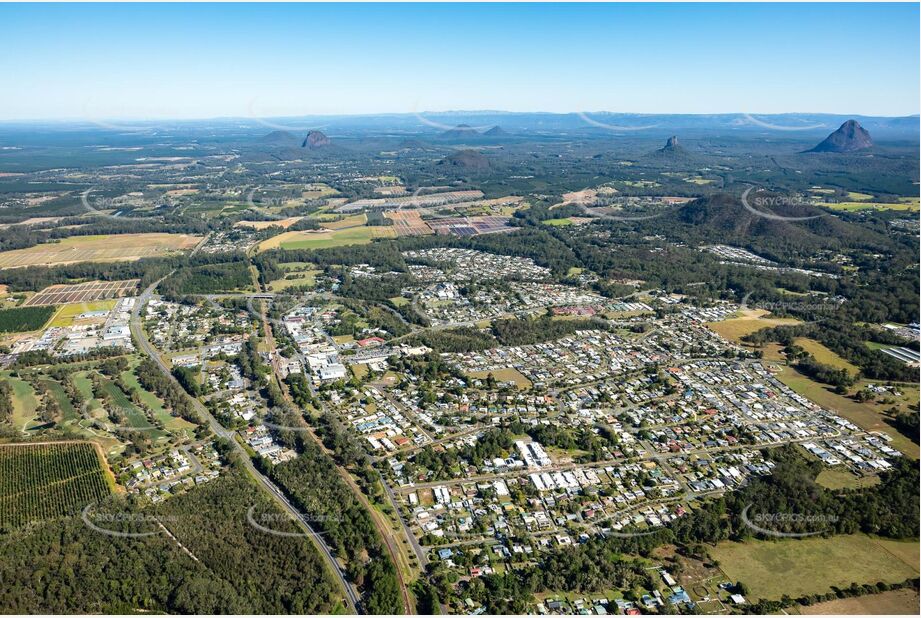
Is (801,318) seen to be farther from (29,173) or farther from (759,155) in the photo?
(29,173)

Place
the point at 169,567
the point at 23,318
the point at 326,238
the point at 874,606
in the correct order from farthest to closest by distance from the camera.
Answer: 1. the point at 326,238
2. the point at 23,318
3. the point at 169,567
4. the point at 874,606

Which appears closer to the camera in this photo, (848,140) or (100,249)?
(100,249)

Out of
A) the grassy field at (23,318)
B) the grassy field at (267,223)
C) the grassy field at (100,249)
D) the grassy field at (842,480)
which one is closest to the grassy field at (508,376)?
the grassy field at (842,480)

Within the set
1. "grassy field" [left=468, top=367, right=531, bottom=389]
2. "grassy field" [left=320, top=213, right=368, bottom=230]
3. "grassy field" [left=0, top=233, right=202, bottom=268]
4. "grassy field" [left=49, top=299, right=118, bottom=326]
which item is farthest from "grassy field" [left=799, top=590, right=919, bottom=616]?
"grassy field" [left=320, top=213, right=368, bottom=230]

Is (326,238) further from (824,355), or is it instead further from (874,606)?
(874,606)

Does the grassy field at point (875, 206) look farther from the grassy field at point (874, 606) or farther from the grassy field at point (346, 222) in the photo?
the grassy field at point (874, 606)

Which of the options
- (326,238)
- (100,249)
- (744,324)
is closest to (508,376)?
(744,324)

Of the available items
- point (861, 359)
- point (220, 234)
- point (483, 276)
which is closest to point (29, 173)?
point (220, 234)
